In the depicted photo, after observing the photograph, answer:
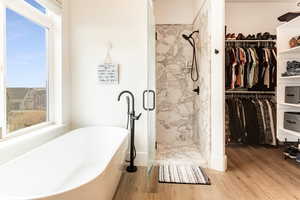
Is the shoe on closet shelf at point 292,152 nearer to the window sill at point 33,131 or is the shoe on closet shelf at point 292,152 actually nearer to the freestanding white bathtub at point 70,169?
the freestanding white bathtub at point 70,169

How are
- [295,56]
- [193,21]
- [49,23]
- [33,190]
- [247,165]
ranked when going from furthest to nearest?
1. [193,21]
2. [295,56]
3. [247,165]
4. [49,23]
5. [33,190]

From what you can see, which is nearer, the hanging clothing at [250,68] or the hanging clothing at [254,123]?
the hanging clothing at [250,68]

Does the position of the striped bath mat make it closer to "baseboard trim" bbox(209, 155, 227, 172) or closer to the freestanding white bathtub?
"baseboard trim" bbox(209, 155, 227, 172)

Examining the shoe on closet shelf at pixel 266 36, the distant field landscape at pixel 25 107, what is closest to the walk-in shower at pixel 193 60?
the shoe on closet shelf at pixel 266 36

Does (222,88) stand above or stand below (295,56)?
below

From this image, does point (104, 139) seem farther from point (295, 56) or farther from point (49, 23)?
point (295, 56)

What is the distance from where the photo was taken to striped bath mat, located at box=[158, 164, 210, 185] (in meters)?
2.70

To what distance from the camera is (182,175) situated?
9.45 feet

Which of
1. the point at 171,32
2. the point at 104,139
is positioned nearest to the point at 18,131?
the point at 104,139

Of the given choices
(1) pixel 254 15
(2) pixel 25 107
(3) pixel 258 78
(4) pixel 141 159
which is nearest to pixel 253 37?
(1) pixel 254 15

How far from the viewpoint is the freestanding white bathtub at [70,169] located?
136 centimetres

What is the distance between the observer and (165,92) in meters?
4.55

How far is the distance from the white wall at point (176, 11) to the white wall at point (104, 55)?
1360 mm

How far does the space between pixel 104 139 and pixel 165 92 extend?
6.26ft
